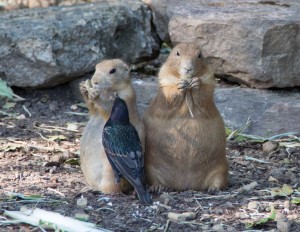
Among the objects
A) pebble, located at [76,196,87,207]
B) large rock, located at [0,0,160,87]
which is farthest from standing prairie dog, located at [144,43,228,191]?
large rock, located at [0,0,160,87]

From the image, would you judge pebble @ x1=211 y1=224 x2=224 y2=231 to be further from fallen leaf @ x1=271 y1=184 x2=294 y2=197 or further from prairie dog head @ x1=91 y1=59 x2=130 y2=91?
prairie dog head @ x1=91 y1=59 x2=130 y2=91

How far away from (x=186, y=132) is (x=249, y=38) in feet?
6.29

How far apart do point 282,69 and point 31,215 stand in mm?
3247

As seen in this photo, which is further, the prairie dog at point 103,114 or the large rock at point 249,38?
the large rock at point 249,38

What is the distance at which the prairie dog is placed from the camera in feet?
20.0

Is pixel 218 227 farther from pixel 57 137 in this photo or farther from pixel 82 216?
pixel 57 137

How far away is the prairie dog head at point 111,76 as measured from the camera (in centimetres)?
613

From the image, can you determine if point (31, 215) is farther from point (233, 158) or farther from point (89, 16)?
point (89, 16)

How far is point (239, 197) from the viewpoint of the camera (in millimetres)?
6117

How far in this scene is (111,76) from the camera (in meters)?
6.16

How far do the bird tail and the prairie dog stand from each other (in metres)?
0.28

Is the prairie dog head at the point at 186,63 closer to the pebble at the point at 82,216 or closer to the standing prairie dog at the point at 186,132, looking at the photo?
the standing prairie dog at the point at 186,132

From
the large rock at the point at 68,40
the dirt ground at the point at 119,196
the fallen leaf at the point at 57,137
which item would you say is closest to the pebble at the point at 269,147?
the dirt ground at the point at 119,196

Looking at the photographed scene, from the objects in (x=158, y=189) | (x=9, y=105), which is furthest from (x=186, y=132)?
(x=9, y=105)
